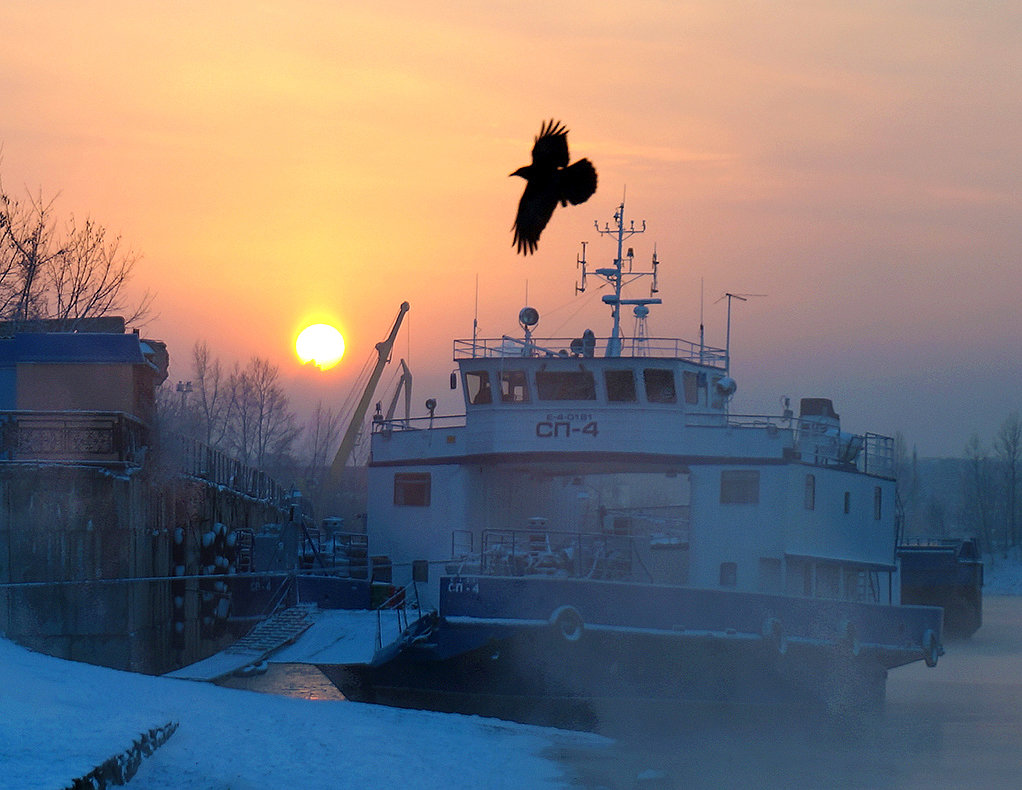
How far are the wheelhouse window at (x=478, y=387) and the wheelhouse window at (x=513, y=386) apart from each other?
0.97 feet

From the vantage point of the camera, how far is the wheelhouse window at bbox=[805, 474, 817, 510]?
2408 centimetres

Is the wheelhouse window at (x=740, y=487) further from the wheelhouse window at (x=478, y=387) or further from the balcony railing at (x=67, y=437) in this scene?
the balcony railing at (x=67, y=437)

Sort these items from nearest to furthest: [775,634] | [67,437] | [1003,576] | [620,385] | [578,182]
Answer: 1. [578,182]
2. [775,634]
3. [620,385]
4. [67,437]
5. [1003,576]

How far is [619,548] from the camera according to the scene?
24.3 metres

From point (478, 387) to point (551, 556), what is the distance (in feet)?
13.7

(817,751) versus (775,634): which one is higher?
(775,634)

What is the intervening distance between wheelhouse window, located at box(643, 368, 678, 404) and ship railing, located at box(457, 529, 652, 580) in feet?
8.97

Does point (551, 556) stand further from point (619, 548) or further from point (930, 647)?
point (930, 647)

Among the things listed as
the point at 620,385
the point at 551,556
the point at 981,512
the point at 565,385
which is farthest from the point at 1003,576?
the point at 551,556

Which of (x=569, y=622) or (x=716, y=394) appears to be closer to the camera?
(x=569, y=622)

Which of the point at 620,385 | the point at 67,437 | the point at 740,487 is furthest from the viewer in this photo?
the point at 67,437

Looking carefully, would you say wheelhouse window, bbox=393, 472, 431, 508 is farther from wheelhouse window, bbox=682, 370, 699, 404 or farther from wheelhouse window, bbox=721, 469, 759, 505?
wheelhouse window, bbox=721, 469, 759, 505

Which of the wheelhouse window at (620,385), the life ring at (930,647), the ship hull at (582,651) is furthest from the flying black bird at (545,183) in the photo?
the life ring at (930,647)

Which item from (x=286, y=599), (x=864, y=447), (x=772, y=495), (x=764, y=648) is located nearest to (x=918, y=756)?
(x=764, y=648)
